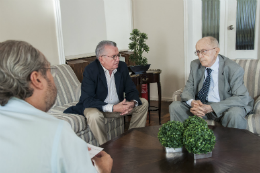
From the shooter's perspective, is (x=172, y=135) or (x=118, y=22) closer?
(x=172, y=135)

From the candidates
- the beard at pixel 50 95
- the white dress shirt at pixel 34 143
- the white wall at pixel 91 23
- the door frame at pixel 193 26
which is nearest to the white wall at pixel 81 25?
the white wall at pixel 91 23

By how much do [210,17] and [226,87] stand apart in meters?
1.94

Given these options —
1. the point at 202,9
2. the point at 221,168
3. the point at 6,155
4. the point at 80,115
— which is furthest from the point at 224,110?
the point at 202,9

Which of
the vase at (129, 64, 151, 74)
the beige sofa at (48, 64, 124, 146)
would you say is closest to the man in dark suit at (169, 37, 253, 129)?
the beige sofa at (48, 64, 124, 146)

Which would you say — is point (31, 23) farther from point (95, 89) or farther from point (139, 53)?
point (139, 53)

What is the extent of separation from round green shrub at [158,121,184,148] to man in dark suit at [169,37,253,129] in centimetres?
89

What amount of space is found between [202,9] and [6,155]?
3.90 metres

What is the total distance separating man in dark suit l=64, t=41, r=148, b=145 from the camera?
244 centimetres

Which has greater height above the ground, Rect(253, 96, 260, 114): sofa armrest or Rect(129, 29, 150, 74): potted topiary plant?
Rect(129, 29, 150, 74): potted topiary plant

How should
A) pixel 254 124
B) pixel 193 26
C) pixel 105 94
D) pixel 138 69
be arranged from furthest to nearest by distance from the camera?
pixel 193 26 < pixel 138 69 < pixel 105 94 < pixel 254 124

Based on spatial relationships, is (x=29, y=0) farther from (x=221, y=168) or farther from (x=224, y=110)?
(x=221, y=168)

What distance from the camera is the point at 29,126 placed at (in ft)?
2.42

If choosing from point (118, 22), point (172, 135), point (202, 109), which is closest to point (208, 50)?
point (202, 109)

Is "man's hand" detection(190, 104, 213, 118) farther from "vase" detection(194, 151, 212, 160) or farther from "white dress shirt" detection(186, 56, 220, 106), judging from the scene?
"vase" detection(194, 151, 212, 160)
